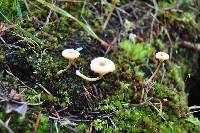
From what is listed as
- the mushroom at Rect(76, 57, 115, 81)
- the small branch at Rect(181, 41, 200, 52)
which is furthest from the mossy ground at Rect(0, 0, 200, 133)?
the small branch at Rect(181, 41, 200, 52)

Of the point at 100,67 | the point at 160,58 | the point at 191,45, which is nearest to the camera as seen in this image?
the point at 100,67

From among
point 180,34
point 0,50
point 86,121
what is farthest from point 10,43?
point 180,34

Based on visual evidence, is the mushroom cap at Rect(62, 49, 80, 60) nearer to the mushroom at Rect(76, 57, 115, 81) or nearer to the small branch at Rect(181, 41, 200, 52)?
the mushroom at Rect(76, 57, 115, 81)

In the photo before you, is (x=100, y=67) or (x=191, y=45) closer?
(x=100, y=67)

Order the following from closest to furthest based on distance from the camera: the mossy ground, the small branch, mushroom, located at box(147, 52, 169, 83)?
1. the mossy ground
2. mushroom, located at box(147, 52, 169, 83)
3. the small branch

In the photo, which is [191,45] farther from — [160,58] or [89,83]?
[89,83]

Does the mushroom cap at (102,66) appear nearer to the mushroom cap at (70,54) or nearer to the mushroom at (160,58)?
the mushroom cap at (70,54)

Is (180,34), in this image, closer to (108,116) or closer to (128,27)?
(128,27)

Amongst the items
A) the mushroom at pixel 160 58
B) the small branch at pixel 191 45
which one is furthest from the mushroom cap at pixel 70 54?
the small branch at pixel 191 45

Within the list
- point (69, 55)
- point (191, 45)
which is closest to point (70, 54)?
point (69, 55)
